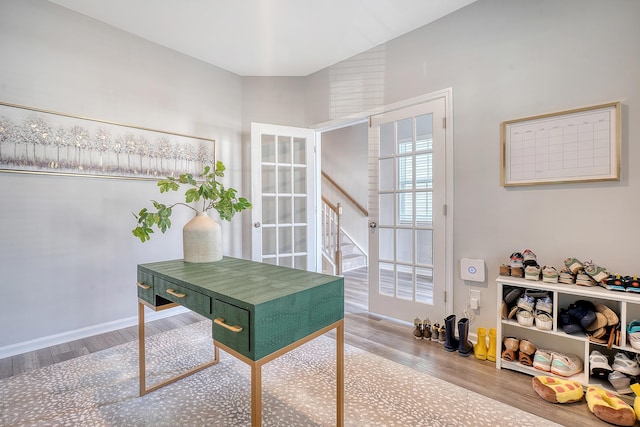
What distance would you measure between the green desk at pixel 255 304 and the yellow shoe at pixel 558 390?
1.17 m

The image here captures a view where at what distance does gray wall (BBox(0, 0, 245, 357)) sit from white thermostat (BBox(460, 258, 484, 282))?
2724 mm

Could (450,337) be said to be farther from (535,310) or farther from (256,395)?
(256,395)

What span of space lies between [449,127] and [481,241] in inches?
37.4

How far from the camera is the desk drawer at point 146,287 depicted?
5.23ft

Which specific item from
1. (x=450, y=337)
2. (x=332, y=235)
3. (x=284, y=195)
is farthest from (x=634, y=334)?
(x=332, y=235)

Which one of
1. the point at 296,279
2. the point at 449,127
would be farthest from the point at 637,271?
the point at 296,279

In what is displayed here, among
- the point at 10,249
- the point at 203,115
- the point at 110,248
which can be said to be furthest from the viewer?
the point at 203,115

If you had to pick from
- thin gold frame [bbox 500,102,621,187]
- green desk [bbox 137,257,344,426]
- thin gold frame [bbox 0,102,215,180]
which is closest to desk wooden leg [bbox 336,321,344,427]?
green desk [bbox 137,257,344,426]

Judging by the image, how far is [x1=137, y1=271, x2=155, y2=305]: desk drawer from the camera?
1593mm

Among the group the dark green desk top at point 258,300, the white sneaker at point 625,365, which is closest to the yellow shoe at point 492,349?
the white sneaker at point 625,365

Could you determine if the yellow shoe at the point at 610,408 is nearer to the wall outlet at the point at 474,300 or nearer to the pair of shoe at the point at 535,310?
the pair of shoe at the point at 535,310

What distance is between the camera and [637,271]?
5.62 feet

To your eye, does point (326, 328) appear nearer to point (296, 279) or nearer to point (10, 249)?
point (296, 279)

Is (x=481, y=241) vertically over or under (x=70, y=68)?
under
